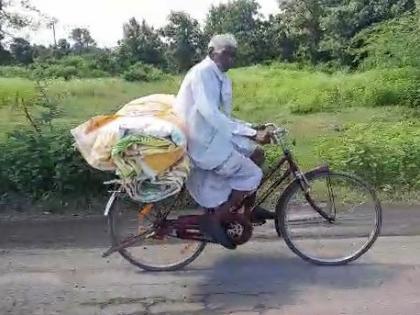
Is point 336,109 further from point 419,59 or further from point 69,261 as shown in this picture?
point 69,261

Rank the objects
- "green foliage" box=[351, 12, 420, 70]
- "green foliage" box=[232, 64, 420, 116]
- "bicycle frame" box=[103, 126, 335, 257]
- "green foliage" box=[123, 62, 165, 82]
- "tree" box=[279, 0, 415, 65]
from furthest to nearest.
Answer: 1. "green foliage" box=[123, 62, 165, 82]
2. "tree" box=[279, 0, 415, 65]
3. "green foliage" box=[232, 64, 420, 116]
4. "green foliage" box=[351, 12, 420, 70]
5. "bicycle frame" box=[103, 126, 335, 257]

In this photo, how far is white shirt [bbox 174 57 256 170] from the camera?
5.40 metres

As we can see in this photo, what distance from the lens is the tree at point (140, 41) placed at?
185 feet

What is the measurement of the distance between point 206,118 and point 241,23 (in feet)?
160

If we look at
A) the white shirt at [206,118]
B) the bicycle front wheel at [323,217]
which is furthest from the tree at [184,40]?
the white shirt at [206,118]

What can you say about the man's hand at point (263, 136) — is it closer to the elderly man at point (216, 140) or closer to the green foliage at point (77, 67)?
the elderly man at point (216, 140)

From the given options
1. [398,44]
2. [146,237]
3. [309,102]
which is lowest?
[309,102]

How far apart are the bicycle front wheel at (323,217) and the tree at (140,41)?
166ft

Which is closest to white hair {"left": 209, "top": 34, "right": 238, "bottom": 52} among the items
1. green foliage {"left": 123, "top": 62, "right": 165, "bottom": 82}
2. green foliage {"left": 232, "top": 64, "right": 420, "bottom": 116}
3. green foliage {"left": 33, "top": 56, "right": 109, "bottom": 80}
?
green foliage {"left": 232, "top": 64, "right": 420, "bottom": 116}

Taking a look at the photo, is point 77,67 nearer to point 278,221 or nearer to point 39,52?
point 39,52

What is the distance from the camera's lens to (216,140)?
5.50 meters

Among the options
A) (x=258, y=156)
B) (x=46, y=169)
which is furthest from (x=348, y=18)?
(x=258, y=156)

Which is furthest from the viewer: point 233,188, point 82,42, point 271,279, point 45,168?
point 82,42

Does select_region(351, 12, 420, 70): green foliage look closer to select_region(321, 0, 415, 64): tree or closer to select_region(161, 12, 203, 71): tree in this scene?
select_region(321, 0, 415, 64): tree
